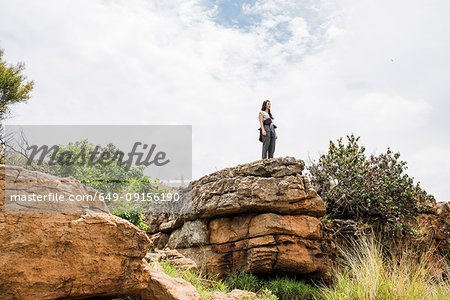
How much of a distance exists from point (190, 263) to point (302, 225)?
10.6ft

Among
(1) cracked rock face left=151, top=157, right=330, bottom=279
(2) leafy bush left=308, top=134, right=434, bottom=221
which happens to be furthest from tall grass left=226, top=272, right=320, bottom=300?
(2) leafy bush left=308, top=134, right=434, bottom=221

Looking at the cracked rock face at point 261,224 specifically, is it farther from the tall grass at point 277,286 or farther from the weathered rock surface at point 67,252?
the weathered rock surface at point 67,252

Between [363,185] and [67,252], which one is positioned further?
[363,185]

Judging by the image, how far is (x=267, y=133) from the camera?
35.8 ft

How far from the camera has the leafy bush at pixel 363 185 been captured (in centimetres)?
1119

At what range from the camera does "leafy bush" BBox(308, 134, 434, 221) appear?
11188 mm

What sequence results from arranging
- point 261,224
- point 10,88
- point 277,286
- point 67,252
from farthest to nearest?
1. point 10,88
2. point 261,224
3. point 277,286
4. point 67,252

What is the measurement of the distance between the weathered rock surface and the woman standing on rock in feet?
21.7

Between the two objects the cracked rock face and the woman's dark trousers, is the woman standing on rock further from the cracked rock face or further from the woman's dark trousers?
the cracked rock face

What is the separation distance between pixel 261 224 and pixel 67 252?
5.61 m

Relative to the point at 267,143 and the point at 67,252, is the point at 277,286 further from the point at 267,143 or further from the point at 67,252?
the point at 67,252

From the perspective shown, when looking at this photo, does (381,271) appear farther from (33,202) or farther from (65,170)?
(65,170)

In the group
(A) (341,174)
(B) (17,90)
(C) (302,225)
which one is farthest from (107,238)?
(B) (17,90)

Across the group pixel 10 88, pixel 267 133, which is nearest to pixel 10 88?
pixel 10 88
